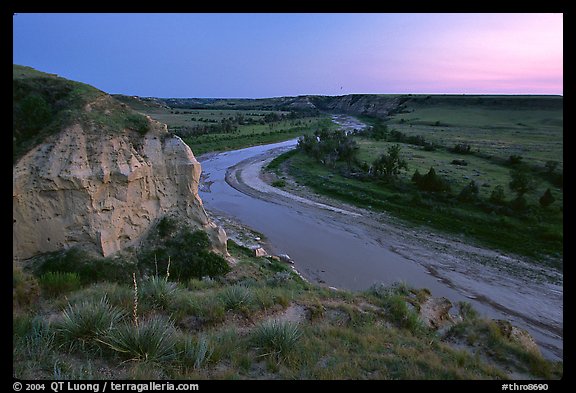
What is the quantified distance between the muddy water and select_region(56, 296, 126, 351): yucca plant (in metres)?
10.8

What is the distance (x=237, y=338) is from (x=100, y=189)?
7.77 m

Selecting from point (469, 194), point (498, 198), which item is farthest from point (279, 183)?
point (498, 198)

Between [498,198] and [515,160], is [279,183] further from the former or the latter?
[515,160]

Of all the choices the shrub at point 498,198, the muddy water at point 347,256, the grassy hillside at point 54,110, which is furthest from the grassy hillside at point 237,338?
the shrub at point 498,198

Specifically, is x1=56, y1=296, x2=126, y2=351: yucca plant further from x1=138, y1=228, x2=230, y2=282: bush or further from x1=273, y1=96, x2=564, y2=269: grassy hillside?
x1=273, y1=96, x2=564, y2=269: grassy hillside

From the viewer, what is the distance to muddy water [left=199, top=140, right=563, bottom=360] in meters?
12.9

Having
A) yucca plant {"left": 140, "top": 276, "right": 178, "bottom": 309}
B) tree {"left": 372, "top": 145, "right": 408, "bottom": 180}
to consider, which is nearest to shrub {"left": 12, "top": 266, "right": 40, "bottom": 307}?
yucca plant {"left": 140, "top": 276, "right": 178, "bottom": 309}

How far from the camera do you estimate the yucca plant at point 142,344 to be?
12.9 ft

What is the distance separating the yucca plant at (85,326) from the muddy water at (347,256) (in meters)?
10.8

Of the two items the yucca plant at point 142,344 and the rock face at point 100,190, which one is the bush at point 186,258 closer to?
the rock face at point 100,190

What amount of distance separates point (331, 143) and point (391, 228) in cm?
2018

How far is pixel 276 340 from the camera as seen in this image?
466cm
